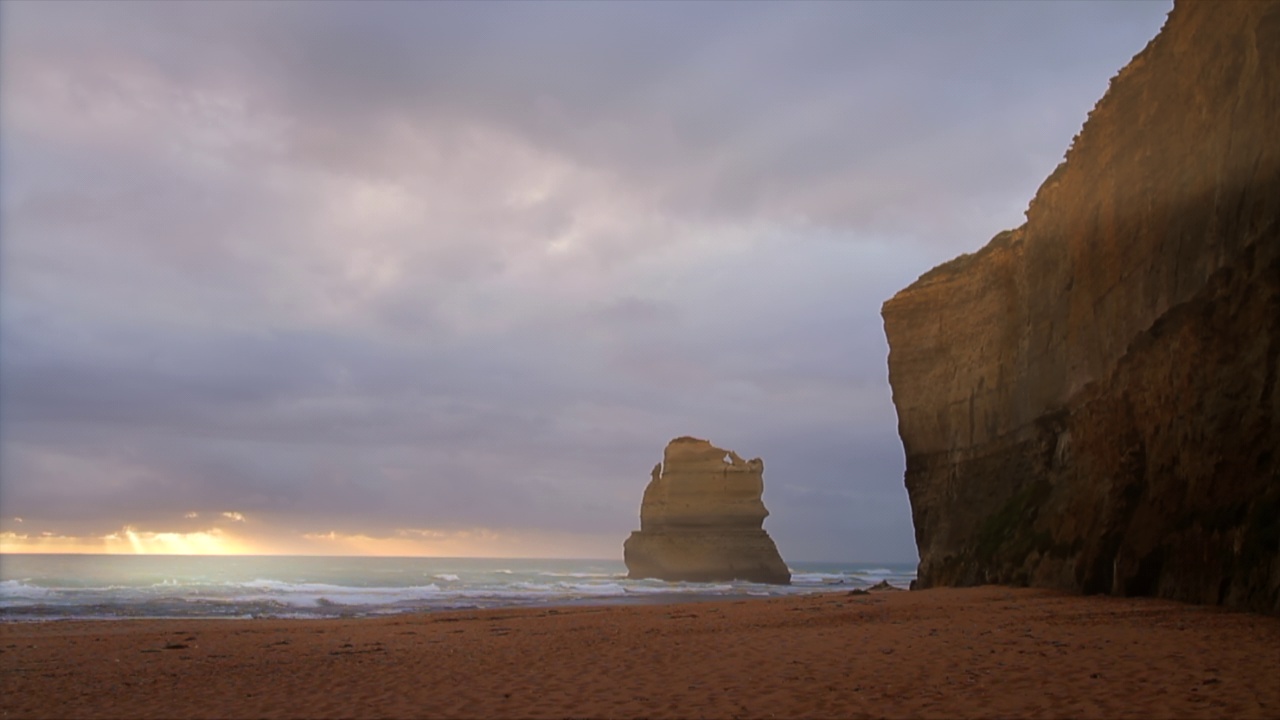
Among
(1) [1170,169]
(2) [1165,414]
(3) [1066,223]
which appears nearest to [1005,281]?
(3) [1066,223]

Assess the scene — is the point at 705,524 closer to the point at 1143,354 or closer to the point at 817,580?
the point at 817,580

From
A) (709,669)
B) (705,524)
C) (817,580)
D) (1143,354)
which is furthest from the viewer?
(817,580)

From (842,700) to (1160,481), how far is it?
12718 millimetres

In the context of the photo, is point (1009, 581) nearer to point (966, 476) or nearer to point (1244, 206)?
point (966, 476)

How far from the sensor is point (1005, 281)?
33.4 meters

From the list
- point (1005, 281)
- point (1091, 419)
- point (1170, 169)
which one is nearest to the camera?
point (1170, 169)

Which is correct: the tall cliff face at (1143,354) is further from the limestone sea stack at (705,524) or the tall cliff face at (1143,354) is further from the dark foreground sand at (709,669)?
the limestone sea stack at (705,524)

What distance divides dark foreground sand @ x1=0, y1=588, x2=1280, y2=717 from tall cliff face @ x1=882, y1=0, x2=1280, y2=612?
2008 mm

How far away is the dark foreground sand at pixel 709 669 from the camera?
27.2ft

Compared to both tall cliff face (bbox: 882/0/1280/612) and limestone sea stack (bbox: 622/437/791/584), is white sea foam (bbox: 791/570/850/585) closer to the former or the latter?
limestone sea stack (bbox: 622/437/791/584)

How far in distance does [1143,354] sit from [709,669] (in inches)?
545

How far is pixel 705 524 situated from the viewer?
2773 inches

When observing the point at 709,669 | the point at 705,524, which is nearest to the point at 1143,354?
the point at 709,669

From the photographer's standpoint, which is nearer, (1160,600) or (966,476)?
(1160,600)
